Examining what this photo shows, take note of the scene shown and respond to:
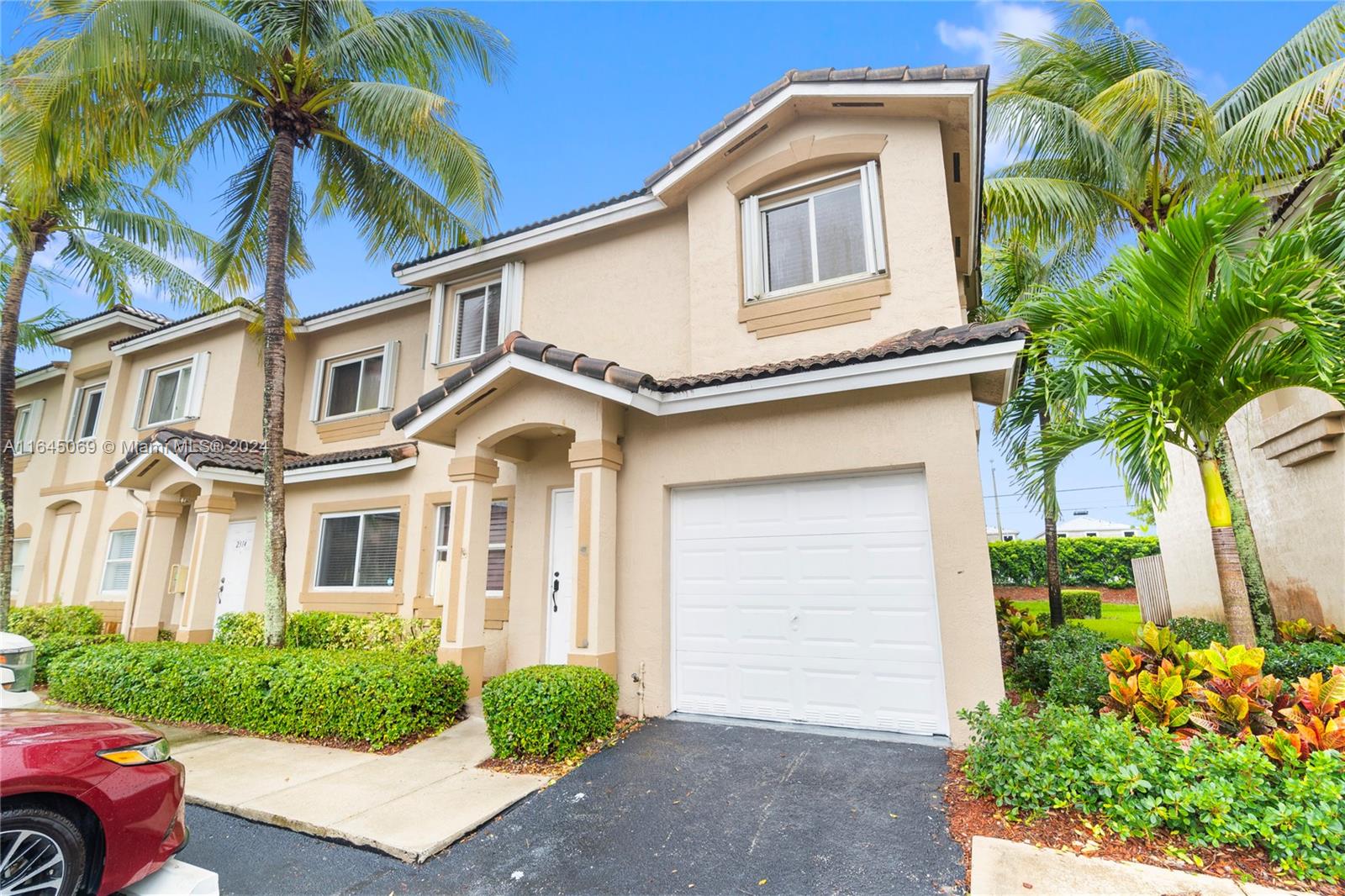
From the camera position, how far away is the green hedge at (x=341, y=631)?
991 centimetres

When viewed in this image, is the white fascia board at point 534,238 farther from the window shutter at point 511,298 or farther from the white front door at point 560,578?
the white front door at point 560,578

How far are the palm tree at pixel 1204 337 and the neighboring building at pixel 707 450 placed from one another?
2.66 ft

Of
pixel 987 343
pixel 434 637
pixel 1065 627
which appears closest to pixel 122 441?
pixel 434 637

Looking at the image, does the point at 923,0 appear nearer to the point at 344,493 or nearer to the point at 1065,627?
the point at 1065,627

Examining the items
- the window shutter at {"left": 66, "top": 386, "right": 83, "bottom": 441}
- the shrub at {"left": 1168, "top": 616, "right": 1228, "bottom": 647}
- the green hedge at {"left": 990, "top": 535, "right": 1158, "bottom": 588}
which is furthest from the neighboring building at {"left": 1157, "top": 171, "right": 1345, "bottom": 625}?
the window shutter at {"left": 66, "top": 386, "right": 83, "bottom": 441}

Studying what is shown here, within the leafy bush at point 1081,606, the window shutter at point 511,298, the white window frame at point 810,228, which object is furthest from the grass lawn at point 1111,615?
the window shutter at point 511,298

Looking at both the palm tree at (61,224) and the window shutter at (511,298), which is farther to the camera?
the window shutter at (511,298)

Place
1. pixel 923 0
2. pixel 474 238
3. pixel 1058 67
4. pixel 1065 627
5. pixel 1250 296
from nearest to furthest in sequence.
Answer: pixel 1250 296
pixel 1065 627
pixel 923 0
pixel 474 238
pixel 1058 67

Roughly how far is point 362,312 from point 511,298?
4132mm

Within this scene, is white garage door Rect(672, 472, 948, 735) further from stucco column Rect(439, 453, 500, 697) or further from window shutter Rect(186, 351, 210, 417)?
window shutter Rect(186, 351, 210, 417)

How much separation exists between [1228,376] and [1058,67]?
29.7ft

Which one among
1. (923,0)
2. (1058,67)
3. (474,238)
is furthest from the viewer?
(1058,67)

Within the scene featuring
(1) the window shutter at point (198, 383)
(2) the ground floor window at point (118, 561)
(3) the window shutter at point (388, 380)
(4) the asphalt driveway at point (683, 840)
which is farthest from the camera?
(2) the ground floor window at point (118, 561)

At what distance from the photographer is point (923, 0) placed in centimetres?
972
